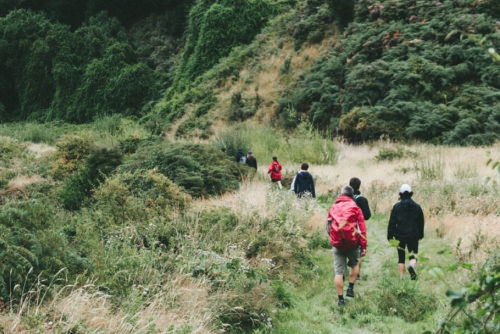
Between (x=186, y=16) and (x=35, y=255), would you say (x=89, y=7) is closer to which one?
(x=186, y=16)

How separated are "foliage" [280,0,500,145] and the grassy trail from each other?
47.5 ft

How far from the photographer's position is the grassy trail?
601 centimetres

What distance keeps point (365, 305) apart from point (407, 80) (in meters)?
20.2

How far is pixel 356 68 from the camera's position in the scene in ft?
88.3

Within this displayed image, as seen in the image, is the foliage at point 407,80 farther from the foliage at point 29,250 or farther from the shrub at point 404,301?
the foliage at point 29,250

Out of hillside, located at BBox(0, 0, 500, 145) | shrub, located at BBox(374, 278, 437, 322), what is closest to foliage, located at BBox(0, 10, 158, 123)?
hillside, located at BBox(0, 0, 500, 145)

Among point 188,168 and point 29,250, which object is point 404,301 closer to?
point 29,250

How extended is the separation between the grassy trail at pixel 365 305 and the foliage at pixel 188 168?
15.8ft

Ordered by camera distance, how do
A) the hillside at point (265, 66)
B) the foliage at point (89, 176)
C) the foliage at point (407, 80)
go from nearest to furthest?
1. the foliage at point (89, 176)
2. the foliage at point (407, 80)
3. the hillside at point (265, 66)

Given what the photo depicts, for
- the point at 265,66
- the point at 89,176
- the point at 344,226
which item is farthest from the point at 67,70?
the point at 344,226

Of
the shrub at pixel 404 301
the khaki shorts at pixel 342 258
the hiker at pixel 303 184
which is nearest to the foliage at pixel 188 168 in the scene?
the hiker at pixel 303 184

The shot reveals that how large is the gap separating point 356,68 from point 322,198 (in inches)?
604

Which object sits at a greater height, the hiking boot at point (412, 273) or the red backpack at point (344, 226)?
the red backpack at point (344, 226)

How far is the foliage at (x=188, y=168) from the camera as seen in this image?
12283 millimetres
